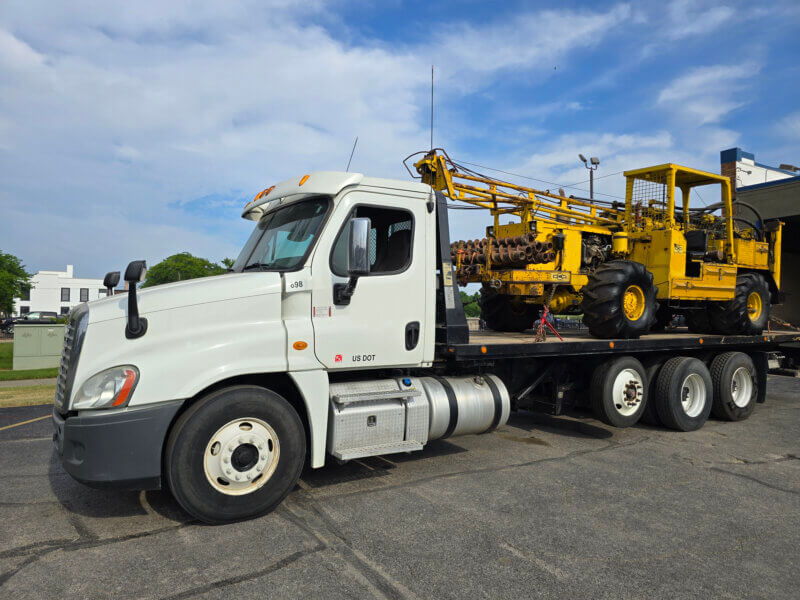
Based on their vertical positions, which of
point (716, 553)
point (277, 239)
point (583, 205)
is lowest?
point (716, 553)

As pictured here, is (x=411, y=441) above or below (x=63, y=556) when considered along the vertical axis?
above

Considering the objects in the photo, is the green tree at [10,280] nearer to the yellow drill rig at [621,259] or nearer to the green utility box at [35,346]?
the green utility box at [35,346]

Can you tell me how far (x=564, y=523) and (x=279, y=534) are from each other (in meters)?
2.21

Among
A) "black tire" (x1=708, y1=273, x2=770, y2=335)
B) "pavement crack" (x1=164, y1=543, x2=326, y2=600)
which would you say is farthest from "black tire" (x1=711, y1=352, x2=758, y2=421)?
"pavement crack" (x1=164, y1=543, x2=326, y2=600)

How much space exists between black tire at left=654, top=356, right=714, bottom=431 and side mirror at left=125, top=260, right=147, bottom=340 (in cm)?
665

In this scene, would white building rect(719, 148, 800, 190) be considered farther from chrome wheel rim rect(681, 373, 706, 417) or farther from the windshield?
the windshield

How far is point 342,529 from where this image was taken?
430 cm

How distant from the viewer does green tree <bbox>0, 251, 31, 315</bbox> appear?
43.8 metres

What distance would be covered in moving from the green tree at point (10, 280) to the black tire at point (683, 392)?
49307 millimetres

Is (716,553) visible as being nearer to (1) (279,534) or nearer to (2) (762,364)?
(1) (279,534)

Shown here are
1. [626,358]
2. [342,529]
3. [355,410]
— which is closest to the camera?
[342,529]

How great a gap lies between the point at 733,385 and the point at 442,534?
22.9 feet

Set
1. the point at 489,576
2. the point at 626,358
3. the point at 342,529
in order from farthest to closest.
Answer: the point at 626,358, the point at 342,529, the point at 489,576

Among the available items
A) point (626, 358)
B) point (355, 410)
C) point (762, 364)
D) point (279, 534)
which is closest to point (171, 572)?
point (279, 534)
